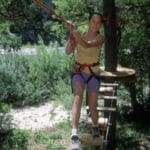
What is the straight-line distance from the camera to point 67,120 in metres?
10.3

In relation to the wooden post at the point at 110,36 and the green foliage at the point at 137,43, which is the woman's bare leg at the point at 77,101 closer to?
the wooden post at the point at 110,36

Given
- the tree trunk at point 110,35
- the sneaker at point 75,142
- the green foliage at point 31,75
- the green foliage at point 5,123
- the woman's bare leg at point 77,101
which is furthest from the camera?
the green foliage at point 31,75

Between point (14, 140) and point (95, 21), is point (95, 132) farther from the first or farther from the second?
point (14, 140)

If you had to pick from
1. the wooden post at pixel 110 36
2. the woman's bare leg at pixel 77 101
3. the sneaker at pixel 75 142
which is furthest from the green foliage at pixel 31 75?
the sneaker at pixel 75 142

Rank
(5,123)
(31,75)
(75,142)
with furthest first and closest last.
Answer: (31,75)
(5,123)
(75,142)

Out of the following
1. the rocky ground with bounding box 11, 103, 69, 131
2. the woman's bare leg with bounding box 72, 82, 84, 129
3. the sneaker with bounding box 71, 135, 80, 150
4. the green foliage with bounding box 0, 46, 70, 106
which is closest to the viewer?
the sneaker with bounding box 71, 135, 80, 150

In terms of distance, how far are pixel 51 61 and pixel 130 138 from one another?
4.74 m

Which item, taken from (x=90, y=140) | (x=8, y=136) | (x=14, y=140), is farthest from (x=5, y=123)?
(x=90, y=140)

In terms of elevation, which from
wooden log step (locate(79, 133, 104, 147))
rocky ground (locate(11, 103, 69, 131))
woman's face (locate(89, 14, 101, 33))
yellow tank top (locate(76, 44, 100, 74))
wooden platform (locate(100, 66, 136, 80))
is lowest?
rocky ground (locate(11, 103, 69, 131))

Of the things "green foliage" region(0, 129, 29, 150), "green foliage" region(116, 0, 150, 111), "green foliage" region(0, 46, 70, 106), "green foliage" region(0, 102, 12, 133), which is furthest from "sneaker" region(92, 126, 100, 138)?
"green foliage" region(0, 46, 70, 106)

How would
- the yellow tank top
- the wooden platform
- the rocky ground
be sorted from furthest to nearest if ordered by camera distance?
the rocky ground, the wooden platform, the yellow tank top

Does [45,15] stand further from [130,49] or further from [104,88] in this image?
[104,88]

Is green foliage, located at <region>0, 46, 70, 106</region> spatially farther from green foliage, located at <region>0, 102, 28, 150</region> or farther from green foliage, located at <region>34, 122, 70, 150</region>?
green foliage, located at <region>0, 102, 28, 150</region>

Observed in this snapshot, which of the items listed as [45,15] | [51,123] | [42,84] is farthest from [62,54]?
[45,15]
